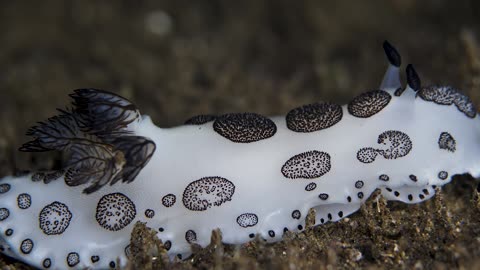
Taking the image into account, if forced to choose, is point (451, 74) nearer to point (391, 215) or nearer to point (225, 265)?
point (391, 215)

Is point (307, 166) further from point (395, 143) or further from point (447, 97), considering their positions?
point (447, 97)

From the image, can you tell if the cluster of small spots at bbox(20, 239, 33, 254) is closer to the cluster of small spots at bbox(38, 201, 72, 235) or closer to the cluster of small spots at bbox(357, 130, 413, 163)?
the cluster of small spots at bbox(38, 201, 72, 235)

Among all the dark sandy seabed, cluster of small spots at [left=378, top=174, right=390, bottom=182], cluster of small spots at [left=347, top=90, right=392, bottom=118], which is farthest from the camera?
cluster of small spots at [left=347, top=90, right=392, bottom=118]

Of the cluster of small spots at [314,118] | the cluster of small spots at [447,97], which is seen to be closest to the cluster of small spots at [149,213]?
the cluster of small spots at [314,118]

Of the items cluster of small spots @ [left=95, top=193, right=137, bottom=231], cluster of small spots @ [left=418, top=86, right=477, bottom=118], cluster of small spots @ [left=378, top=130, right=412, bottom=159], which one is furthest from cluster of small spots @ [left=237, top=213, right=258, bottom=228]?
cluster of small spots @ [left=418, top=86, right=477, bottom=118]

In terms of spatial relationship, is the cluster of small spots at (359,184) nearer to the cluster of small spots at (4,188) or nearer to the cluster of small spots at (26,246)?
the cluster of small spots at (26,246)

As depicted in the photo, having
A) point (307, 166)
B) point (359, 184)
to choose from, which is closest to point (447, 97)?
point (359, 184)

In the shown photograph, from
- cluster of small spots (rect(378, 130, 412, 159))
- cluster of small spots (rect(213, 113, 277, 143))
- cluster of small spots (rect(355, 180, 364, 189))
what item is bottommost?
cluster of small spots (rect(355, 180, 364, 189))

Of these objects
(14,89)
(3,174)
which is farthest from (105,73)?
(3,174)
